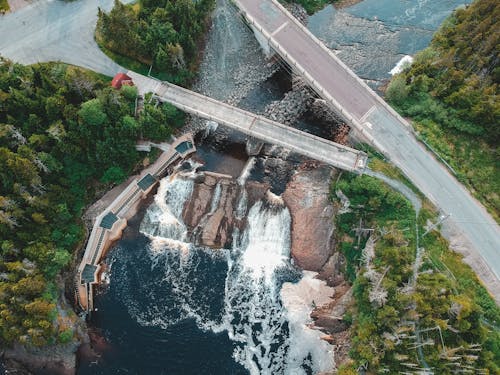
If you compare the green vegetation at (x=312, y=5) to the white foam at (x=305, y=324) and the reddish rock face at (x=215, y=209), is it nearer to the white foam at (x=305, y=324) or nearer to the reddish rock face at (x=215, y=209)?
the reddish rock face at (x=215, y=209)

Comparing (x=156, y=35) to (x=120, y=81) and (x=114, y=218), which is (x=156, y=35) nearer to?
(x=120, y=81)

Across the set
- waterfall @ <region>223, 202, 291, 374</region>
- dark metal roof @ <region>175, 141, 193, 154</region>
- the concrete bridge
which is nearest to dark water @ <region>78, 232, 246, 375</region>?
waterfall @ <region>223, 202, 291, 374</region>

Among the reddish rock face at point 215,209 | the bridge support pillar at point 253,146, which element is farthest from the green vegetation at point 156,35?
the reddish rock face at point 215,209

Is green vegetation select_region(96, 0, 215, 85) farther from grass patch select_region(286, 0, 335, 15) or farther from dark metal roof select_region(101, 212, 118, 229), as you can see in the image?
dark metal roof select_region(101, 212, 118, 229)

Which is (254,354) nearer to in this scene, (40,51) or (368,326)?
(368,326)

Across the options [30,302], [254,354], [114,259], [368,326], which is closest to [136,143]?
[114,259]

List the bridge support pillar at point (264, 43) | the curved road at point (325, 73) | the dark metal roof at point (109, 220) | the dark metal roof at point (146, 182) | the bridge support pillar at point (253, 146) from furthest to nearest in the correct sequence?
1. the bridge support pillar at point (264, 43)
2. the bridge support pillar at point (253, 146)
3. the dark metal roof at point (146, 182)
4. the dark metal roof at point (109, 220)
5. the curved road at point (325, 73)
